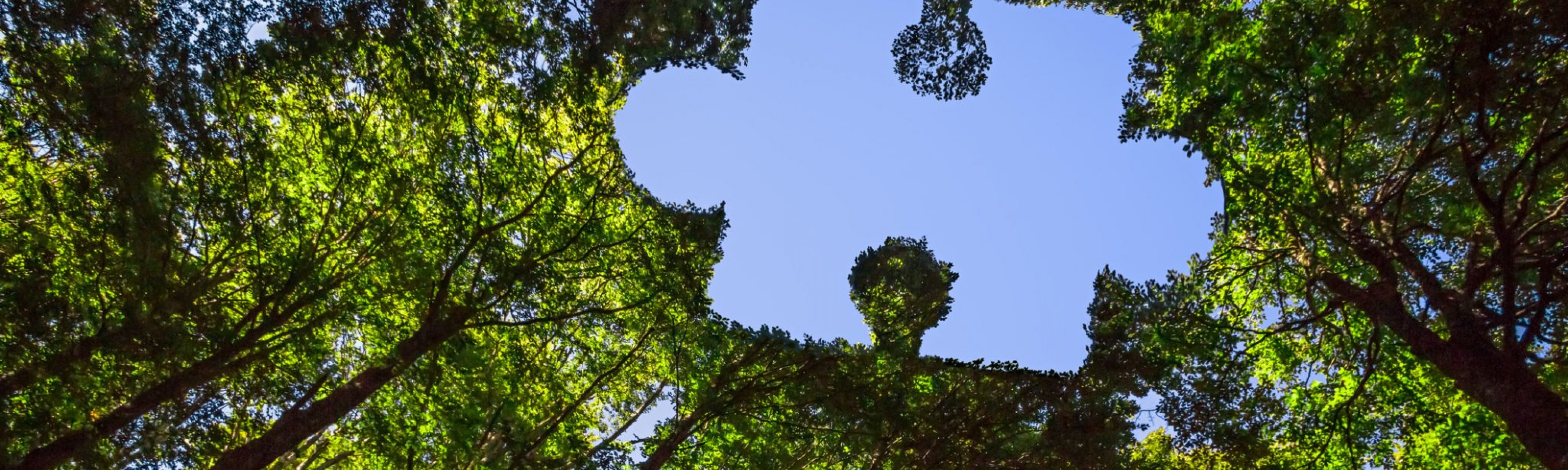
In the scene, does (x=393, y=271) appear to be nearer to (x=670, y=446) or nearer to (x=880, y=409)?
(x=670, y=446)

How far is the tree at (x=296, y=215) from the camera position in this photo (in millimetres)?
6836

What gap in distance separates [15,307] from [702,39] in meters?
9.85

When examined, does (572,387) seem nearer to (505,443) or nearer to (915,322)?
(505,443)

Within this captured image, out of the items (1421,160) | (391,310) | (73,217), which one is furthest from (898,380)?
(73,217)

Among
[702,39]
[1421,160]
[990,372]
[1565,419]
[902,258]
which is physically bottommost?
[1565,419]

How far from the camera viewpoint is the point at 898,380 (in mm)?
11375

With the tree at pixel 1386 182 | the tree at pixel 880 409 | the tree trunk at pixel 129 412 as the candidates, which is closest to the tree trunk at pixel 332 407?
the tree trunk at pixel 129 412

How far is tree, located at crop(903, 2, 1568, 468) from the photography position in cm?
609

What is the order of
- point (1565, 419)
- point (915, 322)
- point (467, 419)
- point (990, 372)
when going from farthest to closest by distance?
1. point (915, 322)
2. point (990, 372)
3. point (467, 419)
4. point (1565, 419)

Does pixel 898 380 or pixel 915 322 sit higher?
pixel 915 322

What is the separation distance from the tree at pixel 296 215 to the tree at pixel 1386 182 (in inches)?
295

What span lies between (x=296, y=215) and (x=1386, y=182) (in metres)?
14.4

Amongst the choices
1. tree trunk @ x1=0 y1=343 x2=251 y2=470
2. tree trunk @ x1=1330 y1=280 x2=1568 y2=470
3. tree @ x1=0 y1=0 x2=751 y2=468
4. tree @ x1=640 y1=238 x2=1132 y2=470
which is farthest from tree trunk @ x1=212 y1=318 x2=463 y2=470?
tree trunk @ x1=1330 y1=280 x2=1568 y2=470

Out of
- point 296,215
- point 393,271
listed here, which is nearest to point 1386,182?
point 393,271
